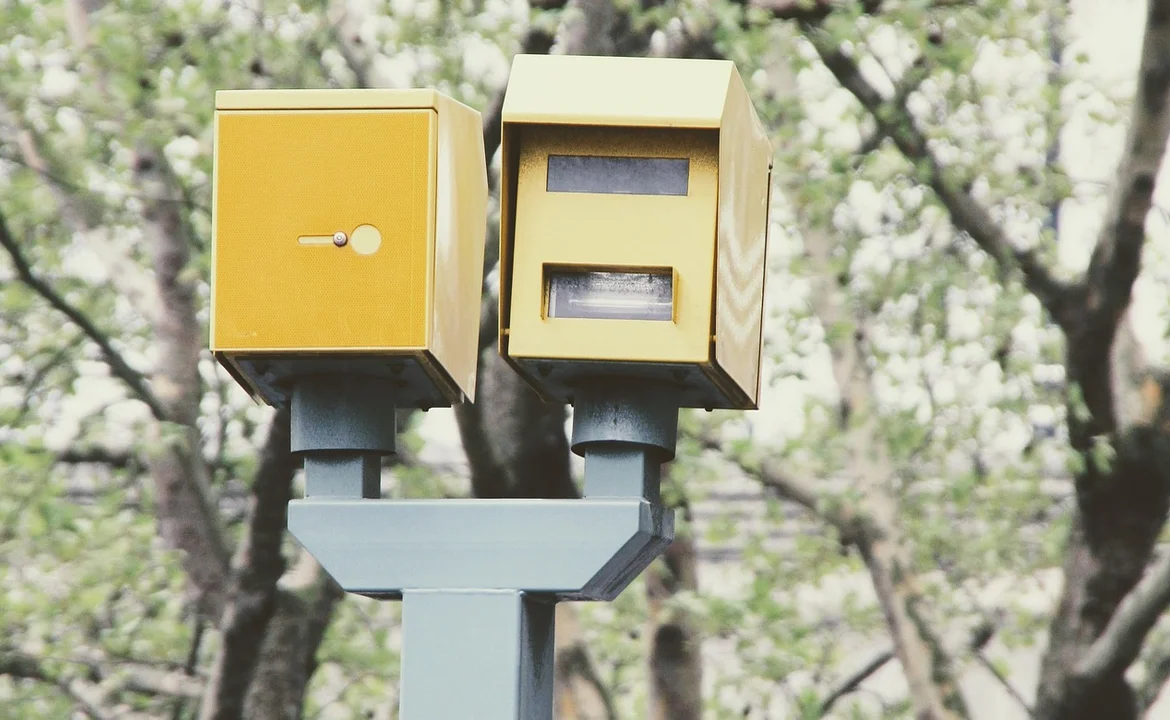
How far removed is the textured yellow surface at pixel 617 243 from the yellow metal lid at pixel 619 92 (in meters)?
0.03

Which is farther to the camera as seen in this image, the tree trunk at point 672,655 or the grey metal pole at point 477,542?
the tree trunk at point 672,655

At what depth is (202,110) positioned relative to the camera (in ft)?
19.9

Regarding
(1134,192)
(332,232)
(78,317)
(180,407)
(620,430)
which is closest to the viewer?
(332,232)

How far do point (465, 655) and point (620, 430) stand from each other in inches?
12.6

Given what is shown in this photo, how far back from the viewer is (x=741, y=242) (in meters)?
2.10

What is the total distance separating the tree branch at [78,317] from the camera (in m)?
6.11

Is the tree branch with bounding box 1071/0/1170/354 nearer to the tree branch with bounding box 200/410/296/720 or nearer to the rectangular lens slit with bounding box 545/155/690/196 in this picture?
the tree branch with bounding box 200/410/296/720

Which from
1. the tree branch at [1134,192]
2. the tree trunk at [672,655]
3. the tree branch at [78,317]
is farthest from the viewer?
the tree trunk at [672,655]

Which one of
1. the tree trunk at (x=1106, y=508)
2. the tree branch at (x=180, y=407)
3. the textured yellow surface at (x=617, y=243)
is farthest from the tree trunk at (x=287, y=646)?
the textured yellow surface at (x=617, y=243)

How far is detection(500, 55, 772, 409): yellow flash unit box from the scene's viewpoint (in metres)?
1.95

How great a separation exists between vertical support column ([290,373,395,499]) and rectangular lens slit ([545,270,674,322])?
0.84 ft

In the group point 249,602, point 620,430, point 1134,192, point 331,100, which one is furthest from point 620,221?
point 249,602

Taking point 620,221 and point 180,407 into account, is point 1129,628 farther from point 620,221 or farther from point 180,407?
point 620,221

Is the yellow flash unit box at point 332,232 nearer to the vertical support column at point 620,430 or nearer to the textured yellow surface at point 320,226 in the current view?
the textured yellow surface at point 320,226
